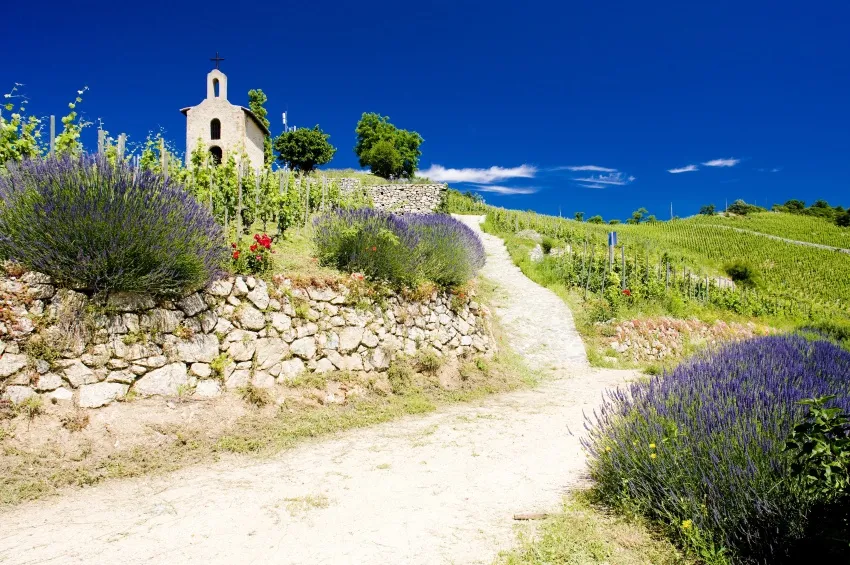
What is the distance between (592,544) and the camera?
2.96 metres

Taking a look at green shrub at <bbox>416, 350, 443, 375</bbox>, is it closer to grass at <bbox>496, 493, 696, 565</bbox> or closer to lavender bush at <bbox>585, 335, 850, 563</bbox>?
lavender bush at <bbox>585, 335, 850, 563</bbox>

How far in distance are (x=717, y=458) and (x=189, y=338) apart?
5345 millimetres

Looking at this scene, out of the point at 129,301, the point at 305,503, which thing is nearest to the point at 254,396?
the point at 129,301

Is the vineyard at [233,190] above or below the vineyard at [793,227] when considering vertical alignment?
below

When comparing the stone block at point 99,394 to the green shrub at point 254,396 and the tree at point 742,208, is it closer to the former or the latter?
the green shrub at point 254,396

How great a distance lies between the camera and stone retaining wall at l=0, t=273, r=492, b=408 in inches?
186

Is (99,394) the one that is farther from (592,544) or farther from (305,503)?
(592,544)

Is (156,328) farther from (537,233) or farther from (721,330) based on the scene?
(537,233)

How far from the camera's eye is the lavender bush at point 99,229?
493 centimetres

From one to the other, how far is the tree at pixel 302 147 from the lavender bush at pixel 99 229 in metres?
38.0

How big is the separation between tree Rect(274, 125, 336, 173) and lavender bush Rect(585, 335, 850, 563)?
4159cm

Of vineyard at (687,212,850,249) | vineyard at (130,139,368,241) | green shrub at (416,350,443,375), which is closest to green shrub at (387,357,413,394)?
green shrub at (416,350,443,375)

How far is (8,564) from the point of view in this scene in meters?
3.11

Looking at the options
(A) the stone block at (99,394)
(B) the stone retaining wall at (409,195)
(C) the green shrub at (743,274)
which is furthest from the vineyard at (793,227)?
(A) the stone block at (99,394)
